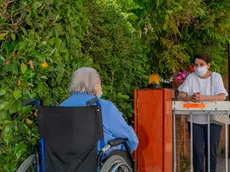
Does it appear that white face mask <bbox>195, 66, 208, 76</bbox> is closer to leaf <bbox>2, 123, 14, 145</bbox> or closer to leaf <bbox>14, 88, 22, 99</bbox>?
leaf <bbox>14, 88, 22, 99</bbox>

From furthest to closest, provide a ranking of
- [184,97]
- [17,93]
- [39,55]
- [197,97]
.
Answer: [184,97] < [197,97] < [39,55] < [17,93]

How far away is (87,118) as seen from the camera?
3188 mm

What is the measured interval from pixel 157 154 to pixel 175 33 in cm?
256

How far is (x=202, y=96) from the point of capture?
176 inches

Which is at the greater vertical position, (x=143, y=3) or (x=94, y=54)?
(x=143, y=3)

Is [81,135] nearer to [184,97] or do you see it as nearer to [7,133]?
[7,133]

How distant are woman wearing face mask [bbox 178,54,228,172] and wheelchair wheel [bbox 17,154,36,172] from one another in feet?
6.39

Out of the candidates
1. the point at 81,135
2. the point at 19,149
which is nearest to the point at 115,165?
the point at 81,135

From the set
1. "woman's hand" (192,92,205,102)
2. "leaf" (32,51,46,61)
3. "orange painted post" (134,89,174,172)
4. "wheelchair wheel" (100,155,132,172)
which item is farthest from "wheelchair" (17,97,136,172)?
"woman's hand" (192,92,205,102)

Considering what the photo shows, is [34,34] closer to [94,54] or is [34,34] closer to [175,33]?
[94,54]

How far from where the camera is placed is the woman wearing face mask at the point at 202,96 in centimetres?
460

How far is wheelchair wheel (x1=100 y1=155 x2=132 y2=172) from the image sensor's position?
3.11 meters

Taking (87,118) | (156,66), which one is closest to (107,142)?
(87,118)

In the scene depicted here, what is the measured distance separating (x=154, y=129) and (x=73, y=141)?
148cm
